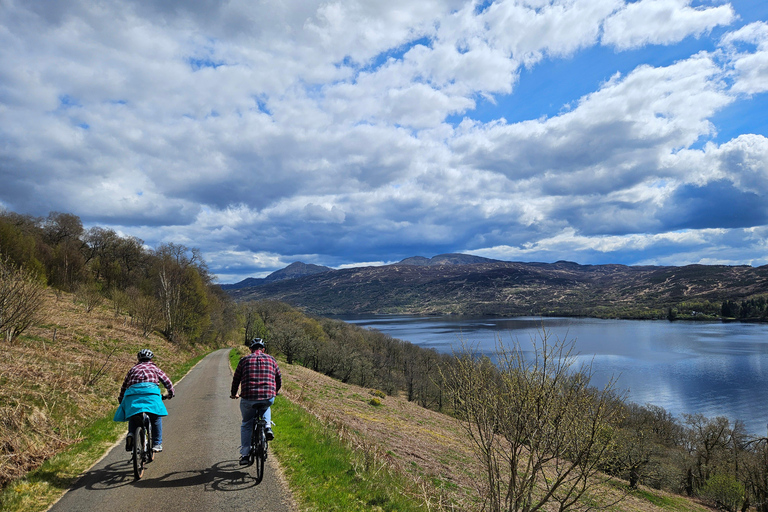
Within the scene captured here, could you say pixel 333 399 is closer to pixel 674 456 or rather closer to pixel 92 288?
pixel 92 288

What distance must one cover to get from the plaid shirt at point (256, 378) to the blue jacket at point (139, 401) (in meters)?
Answer: 1.38

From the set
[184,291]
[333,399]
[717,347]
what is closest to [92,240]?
[184,291]

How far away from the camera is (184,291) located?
1884 inches

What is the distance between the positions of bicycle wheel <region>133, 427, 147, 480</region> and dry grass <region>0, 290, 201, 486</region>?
223 cm

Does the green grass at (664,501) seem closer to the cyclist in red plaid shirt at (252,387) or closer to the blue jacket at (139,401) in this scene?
the cyclist in red plaid shirt at (252,387)

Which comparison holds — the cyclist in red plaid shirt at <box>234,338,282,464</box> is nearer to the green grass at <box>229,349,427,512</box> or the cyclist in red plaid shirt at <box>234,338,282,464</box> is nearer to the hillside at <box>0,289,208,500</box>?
the green grass at <box>229,349,427,512</box>

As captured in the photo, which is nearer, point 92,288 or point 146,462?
point 146,462

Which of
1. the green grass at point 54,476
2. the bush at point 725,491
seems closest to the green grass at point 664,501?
the bush at point 725,491

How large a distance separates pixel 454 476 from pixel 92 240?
224ft

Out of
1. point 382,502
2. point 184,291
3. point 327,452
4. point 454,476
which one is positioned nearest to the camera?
point 382,502

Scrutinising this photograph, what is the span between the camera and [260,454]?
23.1ft

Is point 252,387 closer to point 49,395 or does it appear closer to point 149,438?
point 149,438

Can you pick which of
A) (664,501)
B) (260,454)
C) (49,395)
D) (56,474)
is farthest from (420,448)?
(664,501)

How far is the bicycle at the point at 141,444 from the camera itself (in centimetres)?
693
